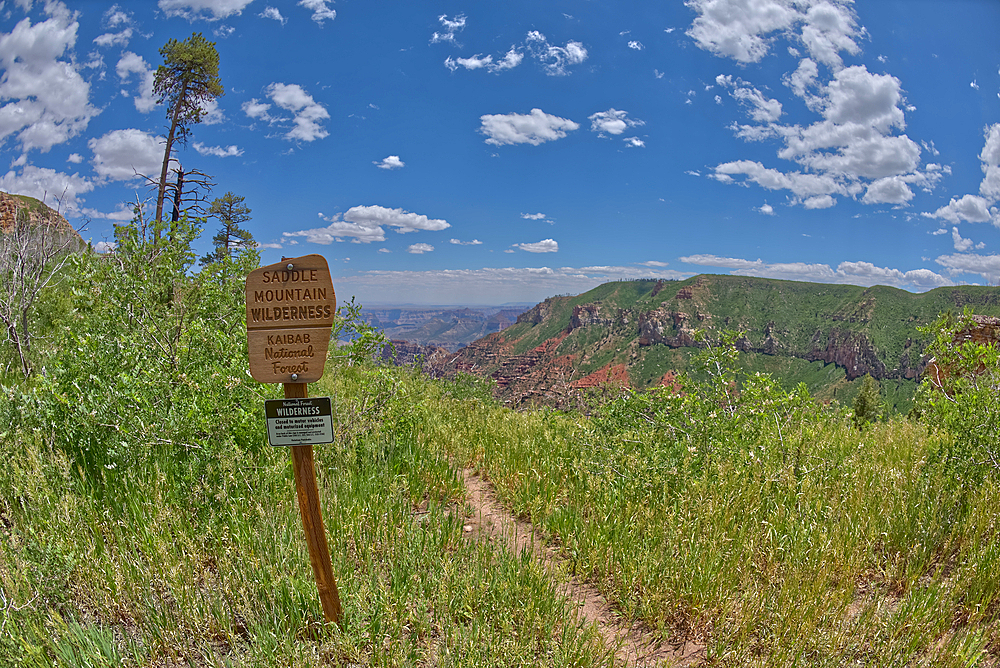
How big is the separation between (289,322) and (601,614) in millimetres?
2675

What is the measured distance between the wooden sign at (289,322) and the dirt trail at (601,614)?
1.89 meters

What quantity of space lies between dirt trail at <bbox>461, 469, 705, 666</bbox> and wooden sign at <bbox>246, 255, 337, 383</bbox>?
189cm

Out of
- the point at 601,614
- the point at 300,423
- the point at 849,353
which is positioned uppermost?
the point at 300,423

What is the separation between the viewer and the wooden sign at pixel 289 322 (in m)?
2.69

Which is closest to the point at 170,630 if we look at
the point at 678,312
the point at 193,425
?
the point at 193,425

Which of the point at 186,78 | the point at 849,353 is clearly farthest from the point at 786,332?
the point at 186,78

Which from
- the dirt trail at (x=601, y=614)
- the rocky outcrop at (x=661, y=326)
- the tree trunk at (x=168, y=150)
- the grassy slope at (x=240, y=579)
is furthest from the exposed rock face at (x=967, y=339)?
the rocky outcrop at (x=661, y=326)

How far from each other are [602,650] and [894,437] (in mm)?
5445

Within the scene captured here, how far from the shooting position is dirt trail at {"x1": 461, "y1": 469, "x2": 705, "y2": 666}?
2816 millimetres

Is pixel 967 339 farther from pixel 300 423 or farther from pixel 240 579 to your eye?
pixel 240 579

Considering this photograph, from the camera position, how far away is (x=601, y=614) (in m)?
3.19

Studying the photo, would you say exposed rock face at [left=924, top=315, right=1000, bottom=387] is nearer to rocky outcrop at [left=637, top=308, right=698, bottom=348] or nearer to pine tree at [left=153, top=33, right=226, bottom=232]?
pine tree at [left=153, top=33, right=226, bottom=232]

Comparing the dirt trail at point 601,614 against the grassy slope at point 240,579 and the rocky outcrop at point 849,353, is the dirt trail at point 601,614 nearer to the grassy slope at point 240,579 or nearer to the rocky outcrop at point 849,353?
the grassy slope at point 240,579

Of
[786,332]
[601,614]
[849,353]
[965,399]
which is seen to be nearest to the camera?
[601,614]
